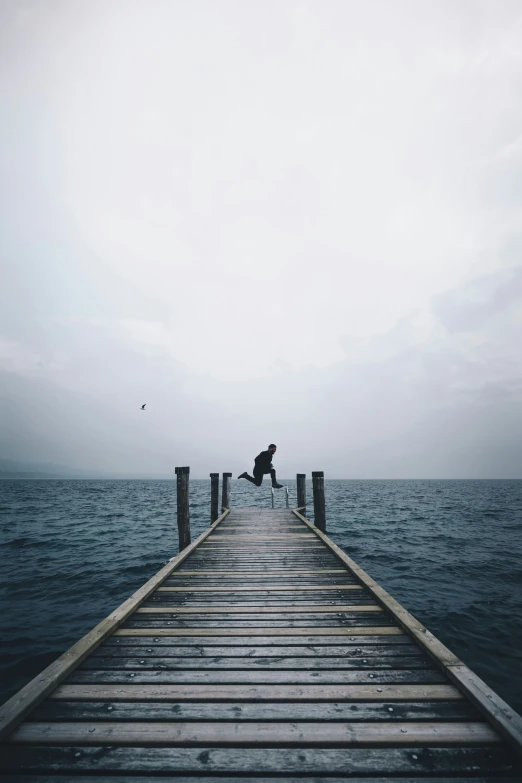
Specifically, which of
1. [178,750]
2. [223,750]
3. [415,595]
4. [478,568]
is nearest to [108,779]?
[178,750]

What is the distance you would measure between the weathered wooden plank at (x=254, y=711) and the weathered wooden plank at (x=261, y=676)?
10.1 inches

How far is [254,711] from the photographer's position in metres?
2.37

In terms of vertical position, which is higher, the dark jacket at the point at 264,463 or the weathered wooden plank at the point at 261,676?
the dark jacket at the point at 264,463

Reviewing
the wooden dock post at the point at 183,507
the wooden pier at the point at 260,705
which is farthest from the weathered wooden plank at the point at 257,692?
the wooden dock post at the point at 183,507

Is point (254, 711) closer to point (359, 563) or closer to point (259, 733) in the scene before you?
point (259, 733)

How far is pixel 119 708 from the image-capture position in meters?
2.41

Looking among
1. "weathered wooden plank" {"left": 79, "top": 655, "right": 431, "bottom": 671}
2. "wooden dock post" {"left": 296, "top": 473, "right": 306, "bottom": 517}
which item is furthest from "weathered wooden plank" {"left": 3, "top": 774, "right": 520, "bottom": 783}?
"wooden dock post" {"left": 296, "top": 473, "right": 306, "bottom": 517}

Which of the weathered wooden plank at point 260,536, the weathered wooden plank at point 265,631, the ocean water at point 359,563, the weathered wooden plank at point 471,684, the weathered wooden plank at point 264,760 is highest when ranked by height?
the weathered wooden plank at point 471,684

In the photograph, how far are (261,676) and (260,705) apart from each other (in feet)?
1.18

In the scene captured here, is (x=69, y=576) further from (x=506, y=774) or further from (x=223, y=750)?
(x=506, y=774)

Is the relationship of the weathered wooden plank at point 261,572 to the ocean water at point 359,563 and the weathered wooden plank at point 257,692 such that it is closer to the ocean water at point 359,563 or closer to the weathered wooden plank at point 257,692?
the weathered wooden plank at point 257,692

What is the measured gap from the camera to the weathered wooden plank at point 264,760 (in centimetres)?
195

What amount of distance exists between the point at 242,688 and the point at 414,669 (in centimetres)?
147

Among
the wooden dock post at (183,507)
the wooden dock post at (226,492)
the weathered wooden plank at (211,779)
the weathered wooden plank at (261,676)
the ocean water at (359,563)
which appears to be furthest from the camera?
the wooden dock post at (226,492)
